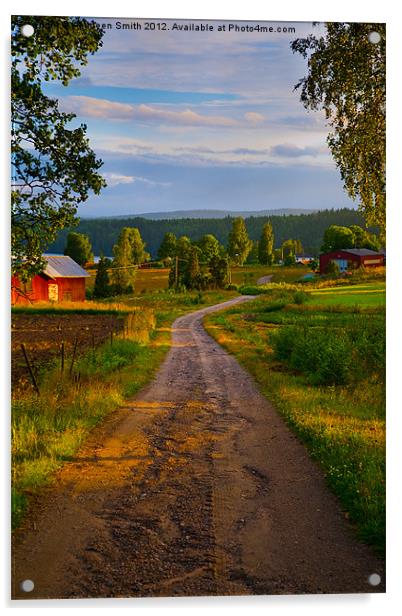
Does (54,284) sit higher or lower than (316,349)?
higher

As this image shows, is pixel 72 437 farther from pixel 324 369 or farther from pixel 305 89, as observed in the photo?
pixel 305 89

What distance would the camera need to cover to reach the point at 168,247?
6.38 metres

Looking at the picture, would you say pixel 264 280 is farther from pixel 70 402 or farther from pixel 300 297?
pixel 70 402

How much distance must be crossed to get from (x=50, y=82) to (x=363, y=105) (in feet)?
11.7

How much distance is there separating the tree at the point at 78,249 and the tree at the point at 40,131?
343 mm

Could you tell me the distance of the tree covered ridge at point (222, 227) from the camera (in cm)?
611

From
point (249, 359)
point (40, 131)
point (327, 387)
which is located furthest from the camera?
point (249, 359)

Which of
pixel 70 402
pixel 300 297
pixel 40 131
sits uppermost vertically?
pixel 40 131

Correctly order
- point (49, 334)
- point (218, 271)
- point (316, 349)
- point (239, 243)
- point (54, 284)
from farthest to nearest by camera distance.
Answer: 1. point (316, 349)
2. point (218, 271)
3. point (239, 243)
4. point (54, 284)
5. point (49, 334)

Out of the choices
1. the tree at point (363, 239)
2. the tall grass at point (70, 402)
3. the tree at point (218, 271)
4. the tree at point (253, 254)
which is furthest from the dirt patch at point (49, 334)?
the tree at point (363, 239)

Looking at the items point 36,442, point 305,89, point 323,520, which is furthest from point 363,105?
point 36,442

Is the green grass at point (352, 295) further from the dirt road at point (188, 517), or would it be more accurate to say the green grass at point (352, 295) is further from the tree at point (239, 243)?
the dirt road at point (188, 517)

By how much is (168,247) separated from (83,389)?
1929 millimetres
